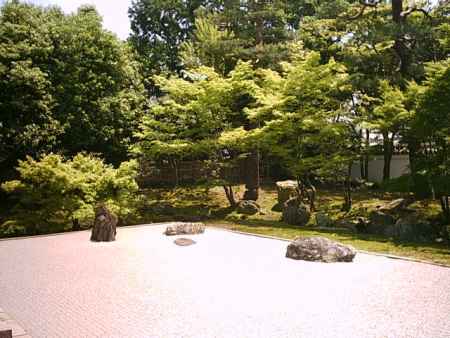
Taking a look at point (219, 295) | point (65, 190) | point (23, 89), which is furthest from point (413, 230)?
point (23, 89)

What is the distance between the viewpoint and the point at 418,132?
996cm

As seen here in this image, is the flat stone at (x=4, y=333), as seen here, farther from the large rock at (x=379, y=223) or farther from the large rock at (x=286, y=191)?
the large rock at (x=286, y=191)

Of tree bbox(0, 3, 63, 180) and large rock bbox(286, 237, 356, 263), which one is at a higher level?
tree bbox(0, 3, 63, 180)

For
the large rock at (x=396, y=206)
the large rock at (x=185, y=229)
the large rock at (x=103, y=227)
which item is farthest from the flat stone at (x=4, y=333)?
the large rock at (x=396, y=206)

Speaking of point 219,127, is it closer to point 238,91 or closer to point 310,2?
point 238,91

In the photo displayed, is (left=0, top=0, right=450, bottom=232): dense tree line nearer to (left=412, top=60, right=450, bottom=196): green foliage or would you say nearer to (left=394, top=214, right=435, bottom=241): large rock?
(left=412, top=60, right=450, bottom=196): green foliage

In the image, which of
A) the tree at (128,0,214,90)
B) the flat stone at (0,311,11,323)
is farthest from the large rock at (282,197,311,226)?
the tree at (128,0,214,90)

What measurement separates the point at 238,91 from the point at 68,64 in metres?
7.13

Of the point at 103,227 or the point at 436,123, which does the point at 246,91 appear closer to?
the point at 436,123

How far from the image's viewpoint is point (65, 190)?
39.1ft

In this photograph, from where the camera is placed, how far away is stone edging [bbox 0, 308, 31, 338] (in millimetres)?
4206

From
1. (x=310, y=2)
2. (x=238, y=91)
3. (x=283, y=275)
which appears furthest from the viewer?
(x=310, y=2)

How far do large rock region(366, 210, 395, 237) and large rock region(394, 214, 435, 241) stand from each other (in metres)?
0.55

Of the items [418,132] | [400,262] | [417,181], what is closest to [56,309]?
[400,262]
